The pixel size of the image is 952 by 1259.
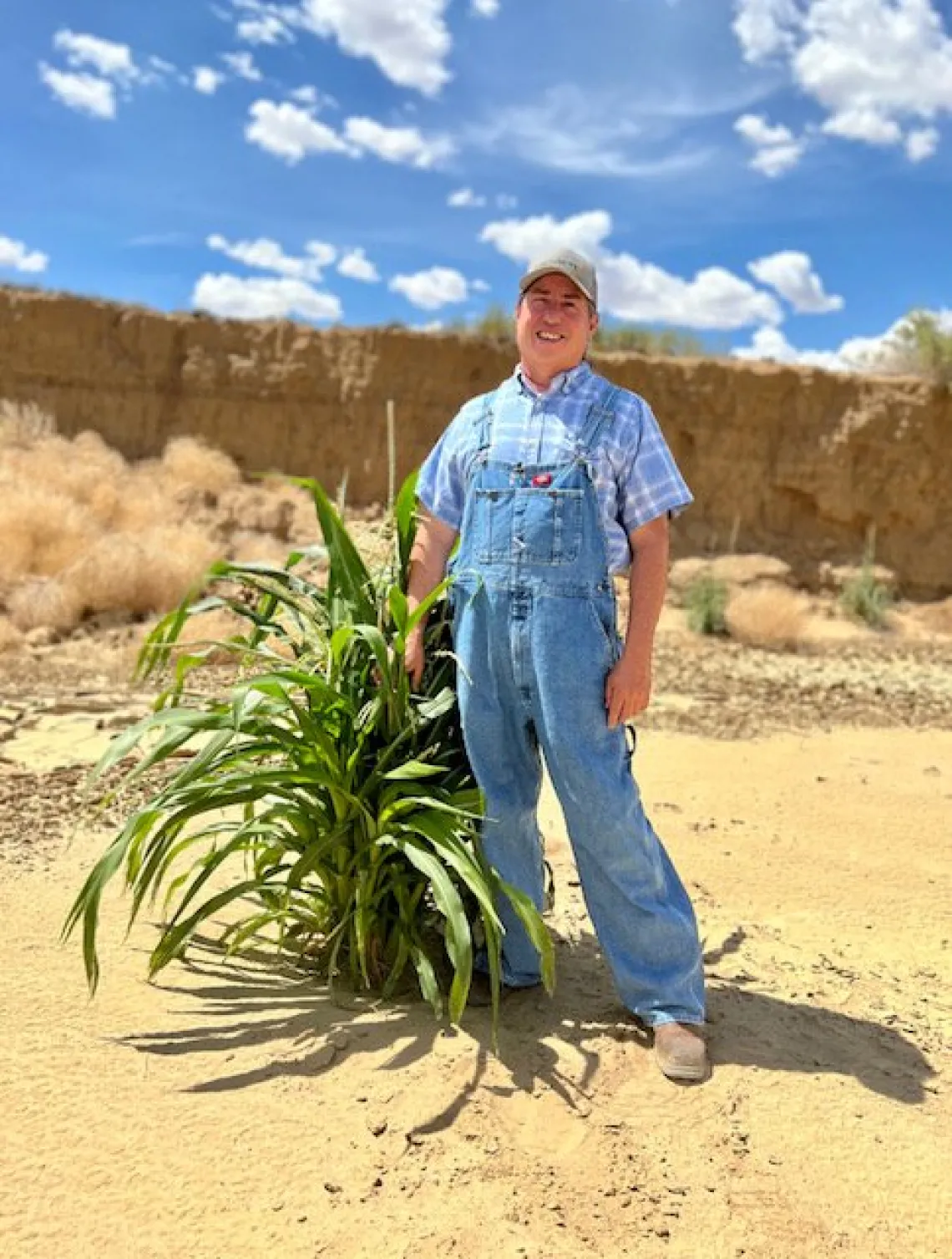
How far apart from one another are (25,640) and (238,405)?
256 inches

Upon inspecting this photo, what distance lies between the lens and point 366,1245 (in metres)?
1.86

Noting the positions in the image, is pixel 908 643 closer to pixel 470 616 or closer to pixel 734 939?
pixel 734 939

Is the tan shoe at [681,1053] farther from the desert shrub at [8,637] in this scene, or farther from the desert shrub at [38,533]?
the desert shrub at [38,533]

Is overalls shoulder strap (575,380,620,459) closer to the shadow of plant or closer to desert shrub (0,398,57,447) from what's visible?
the shadow of plant

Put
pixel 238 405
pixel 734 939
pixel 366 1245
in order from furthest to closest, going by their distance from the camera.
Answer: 1. pixel 238 405
2. pixel 734 939
3. pixel 366 1245

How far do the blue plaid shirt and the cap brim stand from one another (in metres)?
0.15

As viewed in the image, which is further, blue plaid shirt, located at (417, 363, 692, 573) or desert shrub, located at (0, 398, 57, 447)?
desert shrub, located at (0, 398, 57, 447)

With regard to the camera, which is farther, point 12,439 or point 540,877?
point 12,439

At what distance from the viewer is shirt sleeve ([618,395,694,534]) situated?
93.3 inches

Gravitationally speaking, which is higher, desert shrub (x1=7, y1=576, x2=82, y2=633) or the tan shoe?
the tan shoe

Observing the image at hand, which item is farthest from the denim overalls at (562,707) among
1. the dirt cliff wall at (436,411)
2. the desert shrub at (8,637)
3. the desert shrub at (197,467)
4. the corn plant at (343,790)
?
the dirt cliff wall at (436,411)

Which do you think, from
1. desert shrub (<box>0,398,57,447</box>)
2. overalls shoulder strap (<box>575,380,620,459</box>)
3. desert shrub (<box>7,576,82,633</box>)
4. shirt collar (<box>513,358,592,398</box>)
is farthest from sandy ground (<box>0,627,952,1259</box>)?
desert shrub (<box>0,398,57,447</box>)

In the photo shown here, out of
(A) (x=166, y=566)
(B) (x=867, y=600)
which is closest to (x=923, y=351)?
(B) (x=867, y=600)

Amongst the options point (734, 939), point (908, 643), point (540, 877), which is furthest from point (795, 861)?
point (908, 643)
